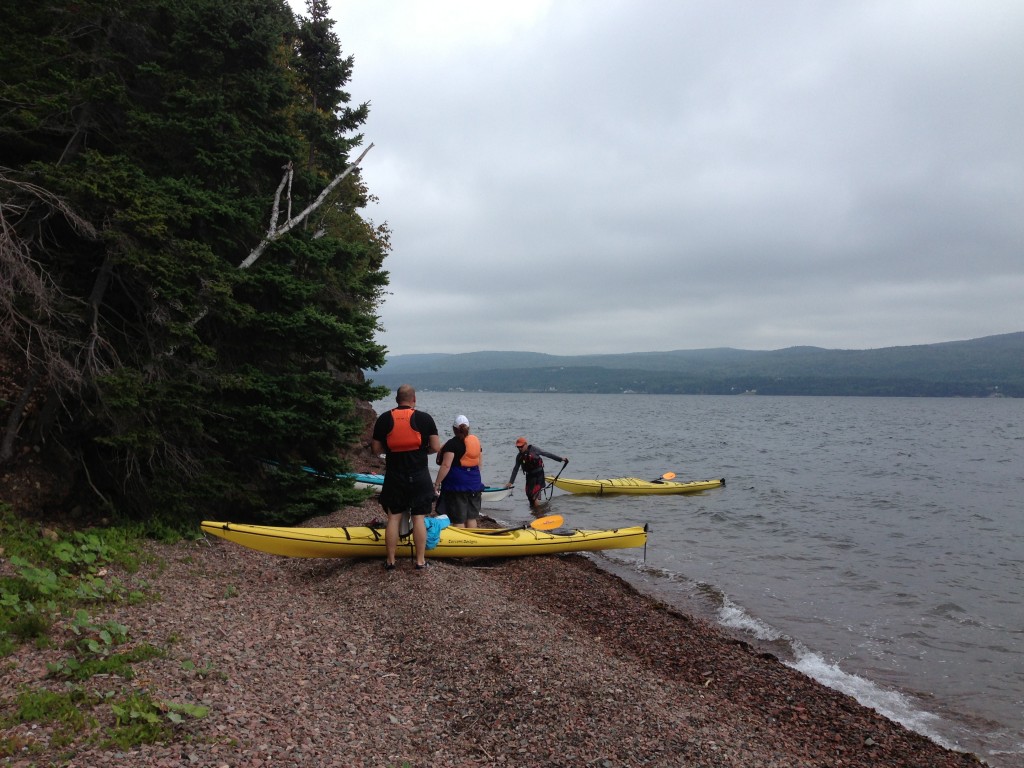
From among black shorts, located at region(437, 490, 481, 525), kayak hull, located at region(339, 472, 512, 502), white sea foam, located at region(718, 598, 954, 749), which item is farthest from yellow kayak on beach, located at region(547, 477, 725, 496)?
white sea foam, located at region(718, 598, 954, 749)

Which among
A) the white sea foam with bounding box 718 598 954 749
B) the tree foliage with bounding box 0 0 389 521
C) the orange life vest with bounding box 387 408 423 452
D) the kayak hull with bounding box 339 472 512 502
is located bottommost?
the white sea foam with bounding box 718 598 954 749

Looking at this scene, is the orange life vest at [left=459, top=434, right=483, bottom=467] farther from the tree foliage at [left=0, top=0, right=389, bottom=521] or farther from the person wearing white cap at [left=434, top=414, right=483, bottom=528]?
the tree foliage at [left=0, top=0, right=389, bottom=521]

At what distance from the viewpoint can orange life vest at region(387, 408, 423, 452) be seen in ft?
24.9

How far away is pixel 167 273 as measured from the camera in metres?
8.13

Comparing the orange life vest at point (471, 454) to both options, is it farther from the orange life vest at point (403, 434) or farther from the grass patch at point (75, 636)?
the grass patch at point (75, 636)

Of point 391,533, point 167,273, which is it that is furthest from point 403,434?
point 167,273

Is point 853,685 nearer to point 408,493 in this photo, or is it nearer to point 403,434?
point 408,493

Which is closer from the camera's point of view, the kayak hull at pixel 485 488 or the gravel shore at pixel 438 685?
the gravel shore at pixel 438 685

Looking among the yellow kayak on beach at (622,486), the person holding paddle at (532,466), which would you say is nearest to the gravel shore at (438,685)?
the person holding paddle at (532,466)

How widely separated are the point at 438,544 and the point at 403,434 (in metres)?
2.75

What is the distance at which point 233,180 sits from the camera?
10984 millimetres

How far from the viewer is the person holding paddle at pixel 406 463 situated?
7605mm

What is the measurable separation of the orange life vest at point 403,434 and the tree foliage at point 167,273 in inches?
119

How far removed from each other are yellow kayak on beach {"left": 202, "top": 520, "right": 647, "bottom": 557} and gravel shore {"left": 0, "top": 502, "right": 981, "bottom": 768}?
1.51 ft
